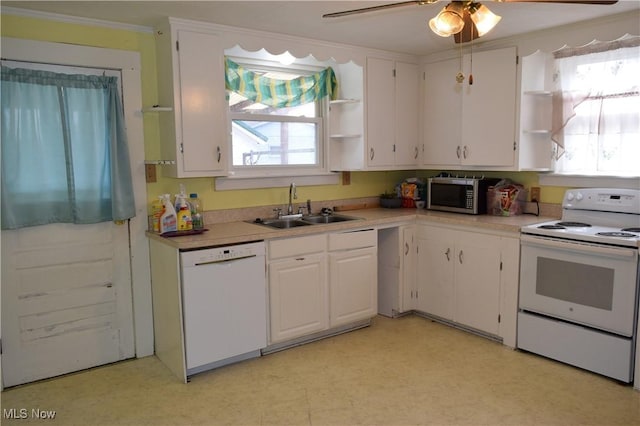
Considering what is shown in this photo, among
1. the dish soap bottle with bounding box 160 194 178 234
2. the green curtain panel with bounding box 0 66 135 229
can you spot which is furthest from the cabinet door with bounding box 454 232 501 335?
the green curtain panel with bounding box 0 66 135 229

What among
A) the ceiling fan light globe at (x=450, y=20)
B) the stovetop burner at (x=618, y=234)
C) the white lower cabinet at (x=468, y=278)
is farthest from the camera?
the white lower cabinet at (x=468, y=278)

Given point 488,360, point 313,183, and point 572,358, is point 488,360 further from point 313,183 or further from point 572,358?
point 313,183

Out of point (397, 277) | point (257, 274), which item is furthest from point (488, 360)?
point (257, 274)

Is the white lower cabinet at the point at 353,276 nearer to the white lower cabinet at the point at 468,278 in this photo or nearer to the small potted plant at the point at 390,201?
the white lower cabinet at the point at 468,278

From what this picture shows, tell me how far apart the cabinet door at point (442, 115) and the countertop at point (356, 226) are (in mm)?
528

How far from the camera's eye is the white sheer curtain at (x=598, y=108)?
3352mm

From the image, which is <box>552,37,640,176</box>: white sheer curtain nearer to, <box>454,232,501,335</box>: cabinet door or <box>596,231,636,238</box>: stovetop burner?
<box>596,231,636,238</box>: stovetop burner

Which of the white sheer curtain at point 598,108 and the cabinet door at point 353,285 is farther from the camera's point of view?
the cabinet door at point 353,285

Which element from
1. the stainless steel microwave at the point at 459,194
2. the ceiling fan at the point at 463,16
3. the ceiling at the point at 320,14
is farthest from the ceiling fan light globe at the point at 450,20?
the stainless steel microwave at the point at 459,194

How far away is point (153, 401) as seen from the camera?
2.82 m

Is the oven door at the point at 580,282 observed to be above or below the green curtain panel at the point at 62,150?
below

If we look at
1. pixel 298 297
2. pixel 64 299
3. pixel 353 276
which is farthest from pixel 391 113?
pixel 64 299

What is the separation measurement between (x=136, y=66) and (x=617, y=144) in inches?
132

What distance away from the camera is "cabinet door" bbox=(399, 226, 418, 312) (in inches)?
158
